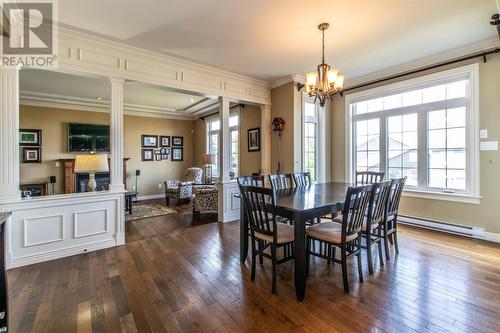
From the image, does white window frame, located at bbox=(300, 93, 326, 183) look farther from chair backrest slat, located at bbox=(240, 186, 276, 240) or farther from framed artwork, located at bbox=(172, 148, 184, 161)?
framed artwork, located at bbox=(172, 148, 184, 161)

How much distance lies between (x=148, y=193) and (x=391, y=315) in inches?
271

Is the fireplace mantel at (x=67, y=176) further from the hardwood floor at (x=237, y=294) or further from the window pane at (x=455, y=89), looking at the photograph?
the window pane at (x=455, y=89)

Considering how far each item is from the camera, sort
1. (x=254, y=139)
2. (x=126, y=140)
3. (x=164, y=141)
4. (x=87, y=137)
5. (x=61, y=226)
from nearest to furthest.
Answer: (x=61, y=226), (x=254, y=139), (x=87, y=137), (x=126, y=140), (x=164, y=141)

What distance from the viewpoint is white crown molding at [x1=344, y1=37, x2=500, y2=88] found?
3.37m

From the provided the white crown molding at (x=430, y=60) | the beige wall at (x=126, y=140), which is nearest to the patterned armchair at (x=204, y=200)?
the beige wall at (x=126, y=140)

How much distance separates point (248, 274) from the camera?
100 inches

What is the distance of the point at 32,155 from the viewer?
→ 5684 mm

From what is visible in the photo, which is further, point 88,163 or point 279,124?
point 279,124

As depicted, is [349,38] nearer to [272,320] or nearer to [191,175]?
[272,320]

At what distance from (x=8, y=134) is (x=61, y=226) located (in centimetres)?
121

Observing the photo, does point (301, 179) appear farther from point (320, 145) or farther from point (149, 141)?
point (149, 141)

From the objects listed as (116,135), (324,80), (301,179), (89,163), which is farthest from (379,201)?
(89,163)

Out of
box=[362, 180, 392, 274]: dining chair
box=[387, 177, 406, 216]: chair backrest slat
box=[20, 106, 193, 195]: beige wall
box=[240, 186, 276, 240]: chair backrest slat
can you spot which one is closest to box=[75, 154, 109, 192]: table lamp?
box=[240, 186, 276, 240]: chair backrest slat

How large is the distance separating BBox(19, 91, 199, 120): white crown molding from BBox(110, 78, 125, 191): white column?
3.65 m
